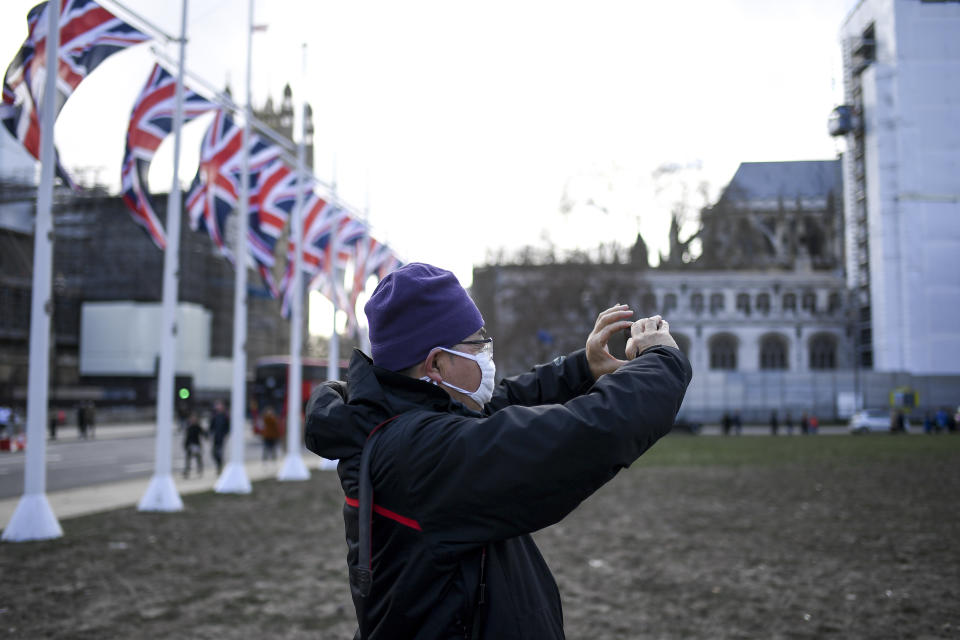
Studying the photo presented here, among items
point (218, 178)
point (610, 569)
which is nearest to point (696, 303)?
point (218, 178)

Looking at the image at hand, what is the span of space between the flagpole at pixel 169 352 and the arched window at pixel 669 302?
60.0m

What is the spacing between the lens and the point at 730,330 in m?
73.1

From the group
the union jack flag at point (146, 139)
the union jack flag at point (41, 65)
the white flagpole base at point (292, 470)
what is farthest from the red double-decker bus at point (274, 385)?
the union jack flag at point (41, 65)

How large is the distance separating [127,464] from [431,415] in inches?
940

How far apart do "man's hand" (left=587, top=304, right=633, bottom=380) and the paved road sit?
1631 centimetres

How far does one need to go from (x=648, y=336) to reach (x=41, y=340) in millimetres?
10232

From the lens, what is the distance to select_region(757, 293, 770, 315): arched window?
73125mm

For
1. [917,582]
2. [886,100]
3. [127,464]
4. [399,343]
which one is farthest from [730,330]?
[399,343]

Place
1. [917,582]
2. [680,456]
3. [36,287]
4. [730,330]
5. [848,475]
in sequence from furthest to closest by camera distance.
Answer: [730,330] → [680,456] → [848,475] → [36,287] → [917,582]

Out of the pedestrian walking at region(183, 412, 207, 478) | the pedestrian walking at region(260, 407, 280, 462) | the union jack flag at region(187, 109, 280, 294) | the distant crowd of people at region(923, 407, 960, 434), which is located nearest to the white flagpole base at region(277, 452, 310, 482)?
the pedestrian walking at region(183, 412, 207, 478)

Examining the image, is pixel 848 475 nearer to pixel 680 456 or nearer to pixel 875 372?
pixel 680 456

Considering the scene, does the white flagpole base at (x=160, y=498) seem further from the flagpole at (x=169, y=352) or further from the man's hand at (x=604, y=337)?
the man's hand at (x=604, y=337)

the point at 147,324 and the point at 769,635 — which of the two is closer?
the point at 769,635

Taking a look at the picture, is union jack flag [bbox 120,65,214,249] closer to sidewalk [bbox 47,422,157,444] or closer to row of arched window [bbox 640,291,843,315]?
sidewalk [bbox 47,422,157,444]
